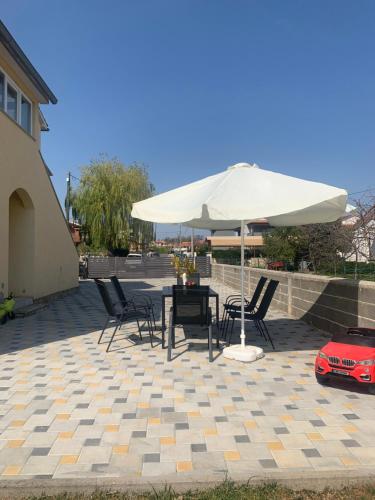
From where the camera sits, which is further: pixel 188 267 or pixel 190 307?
pixel 188 267

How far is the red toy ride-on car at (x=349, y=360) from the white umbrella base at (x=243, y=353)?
3.49 ft

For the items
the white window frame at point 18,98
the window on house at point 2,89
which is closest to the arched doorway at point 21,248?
the white window frame at point 18,98

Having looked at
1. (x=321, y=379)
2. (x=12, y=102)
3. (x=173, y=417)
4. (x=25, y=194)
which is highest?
(x=12, y=102)

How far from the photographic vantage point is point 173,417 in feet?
11.1

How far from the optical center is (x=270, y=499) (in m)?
2.29

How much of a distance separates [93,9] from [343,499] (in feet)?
31.1

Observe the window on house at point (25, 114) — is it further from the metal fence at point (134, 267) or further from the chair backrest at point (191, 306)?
the metal fence at point (134, 267)

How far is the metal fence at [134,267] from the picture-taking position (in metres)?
24.1

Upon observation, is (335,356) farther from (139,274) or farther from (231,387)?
(139,274)

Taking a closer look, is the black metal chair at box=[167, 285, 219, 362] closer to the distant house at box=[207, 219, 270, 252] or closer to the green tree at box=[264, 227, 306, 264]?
the green tree at box=[264, 227, 306, 264]

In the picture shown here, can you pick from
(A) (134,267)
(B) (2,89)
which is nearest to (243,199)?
(B) (2,89)

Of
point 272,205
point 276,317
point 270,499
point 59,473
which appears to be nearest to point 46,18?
point 272,205

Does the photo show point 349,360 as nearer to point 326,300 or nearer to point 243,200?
point 243,200

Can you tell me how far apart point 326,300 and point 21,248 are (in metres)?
7.80
